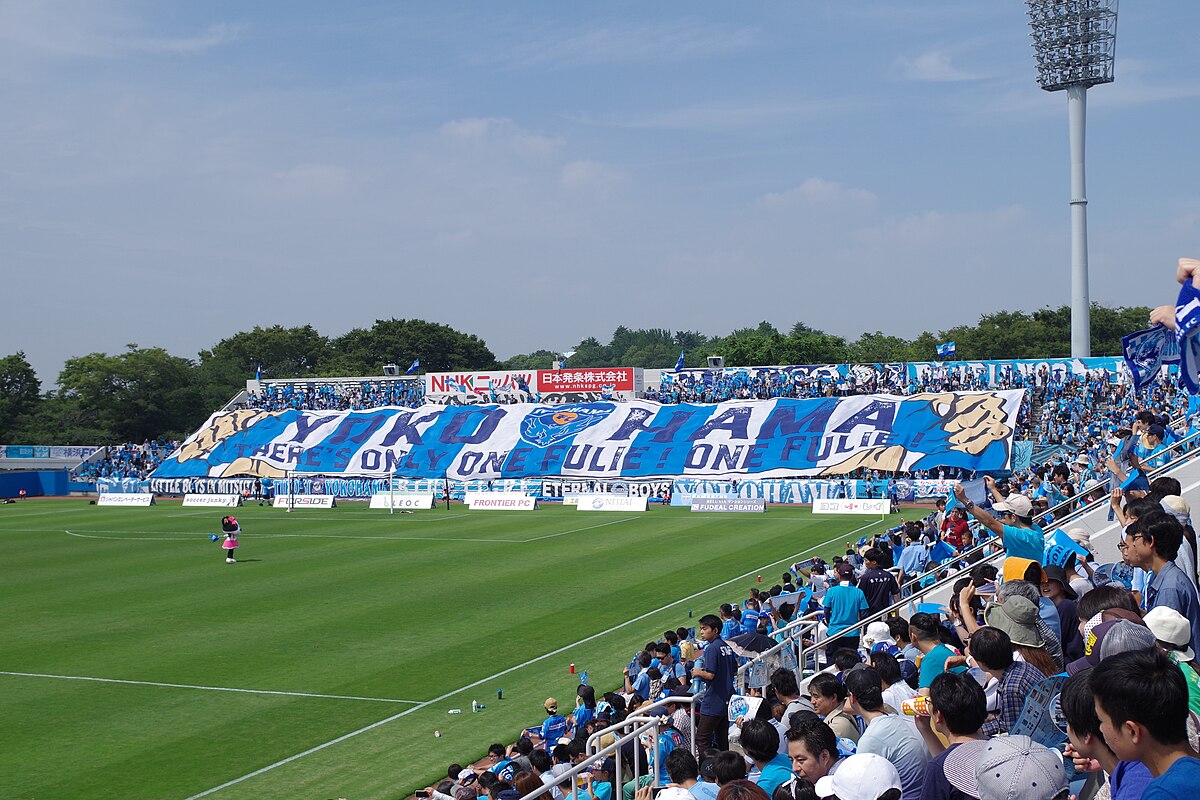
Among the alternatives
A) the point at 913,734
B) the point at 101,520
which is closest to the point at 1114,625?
the point at 913,734

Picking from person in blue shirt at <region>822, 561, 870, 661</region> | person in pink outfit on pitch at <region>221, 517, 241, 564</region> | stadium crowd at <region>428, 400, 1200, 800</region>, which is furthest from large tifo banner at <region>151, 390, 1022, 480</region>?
stadium crowd at <region>428, 400, 1200, 800</region>

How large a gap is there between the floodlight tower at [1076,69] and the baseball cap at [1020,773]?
219 ft

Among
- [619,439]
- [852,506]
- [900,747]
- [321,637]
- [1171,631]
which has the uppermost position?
[1171,631]

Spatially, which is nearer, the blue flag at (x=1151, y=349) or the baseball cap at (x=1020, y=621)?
the baseball cap at (x=1020, y=621)

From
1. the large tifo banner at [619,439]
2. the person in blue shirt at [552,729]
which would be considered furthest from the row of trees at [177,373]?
the person in blue shirt at [552,729]

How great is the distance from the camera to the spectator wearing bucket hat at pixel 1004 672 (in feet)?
20.0

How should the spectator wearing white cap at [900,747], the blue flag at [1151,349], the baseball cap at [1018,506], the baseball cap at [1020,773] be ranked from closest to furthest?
1. the baseball cap at [1020,773]
2. the spectator wearing white cap at [900,747]
3. the baseball cap at [1018,506]
4. the blue flag at [1151,349]

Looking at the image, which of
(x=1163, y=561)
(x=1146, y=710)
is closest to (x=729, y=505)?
(x=1163, y=561)

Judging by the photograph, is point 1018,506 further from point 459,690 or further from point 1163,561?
point 459,690

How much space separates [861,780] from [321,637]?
1893 centimetres

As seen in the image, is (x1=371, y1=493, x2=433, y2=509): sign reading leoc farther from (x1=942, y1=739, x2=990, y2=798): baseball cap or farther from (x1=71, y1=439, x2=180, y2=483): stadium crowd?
(x1=942, y1=739, x2=990, y2=798): baseball cap

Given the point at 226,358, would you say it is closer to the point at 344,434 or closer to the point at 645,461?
the point at 344,434

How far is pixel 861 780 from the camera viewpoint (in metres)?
5.29

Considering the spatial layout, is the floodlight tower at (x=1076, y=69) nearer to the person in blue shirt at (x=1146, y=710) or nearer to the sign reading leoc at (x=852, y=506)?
the sign reading leoc at (x=852, y=506)
